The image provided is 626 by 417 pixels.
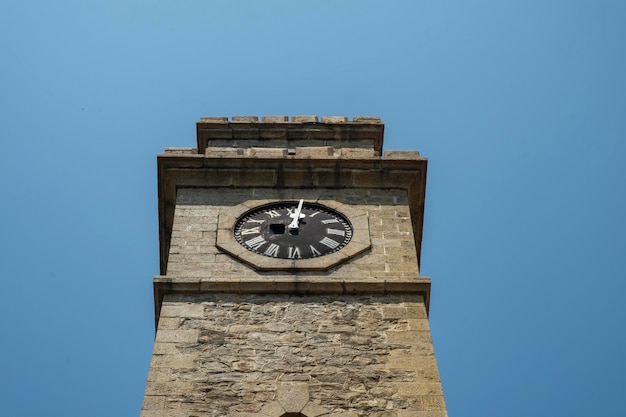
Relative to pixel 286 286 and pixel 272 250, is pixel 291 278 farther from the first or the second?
pixel 272 250

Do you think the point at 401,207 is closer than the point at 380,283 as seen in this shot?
No

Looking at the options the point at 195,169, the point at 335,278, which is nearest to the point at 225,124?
the point at 195,169

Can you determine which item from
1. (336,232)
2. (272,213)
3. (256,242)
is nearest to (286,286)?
(256,242)

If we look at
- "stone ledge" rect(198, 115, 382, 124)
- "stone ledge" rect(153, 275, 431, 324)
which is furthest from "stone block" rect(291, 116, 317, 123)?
"stone ledge" rect(153, 275, 431, 324)

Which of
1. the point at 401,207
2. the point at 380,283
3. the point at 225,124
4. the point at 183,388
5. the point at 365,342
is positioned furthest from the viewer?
the point at 225,124

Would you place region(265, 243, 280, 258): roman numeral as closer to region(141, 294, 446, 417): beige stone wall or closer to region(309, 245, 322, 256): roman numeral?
region(309, 245, 322, 256): roman numeral

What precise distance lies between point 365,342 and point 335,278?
1.39 metres

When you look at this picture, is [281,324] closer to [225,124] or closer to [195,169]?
[195,169]

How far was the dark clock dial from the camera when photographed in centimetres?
1491

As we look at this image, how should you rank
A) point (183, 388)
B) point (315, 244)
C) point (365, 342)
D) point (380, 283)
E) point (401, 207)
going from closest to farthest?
point (183, 388), point (365, 342), point (380, 283), point (315, 244), point (401, 207)

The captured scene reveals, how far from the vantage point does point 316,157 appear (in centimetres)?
1677

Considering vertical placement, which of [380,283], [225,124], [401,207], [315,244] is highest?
[225,124]

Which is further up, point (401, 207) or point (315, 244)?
point (401, 207)

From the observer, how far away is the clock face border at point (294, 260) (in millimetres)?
14375
